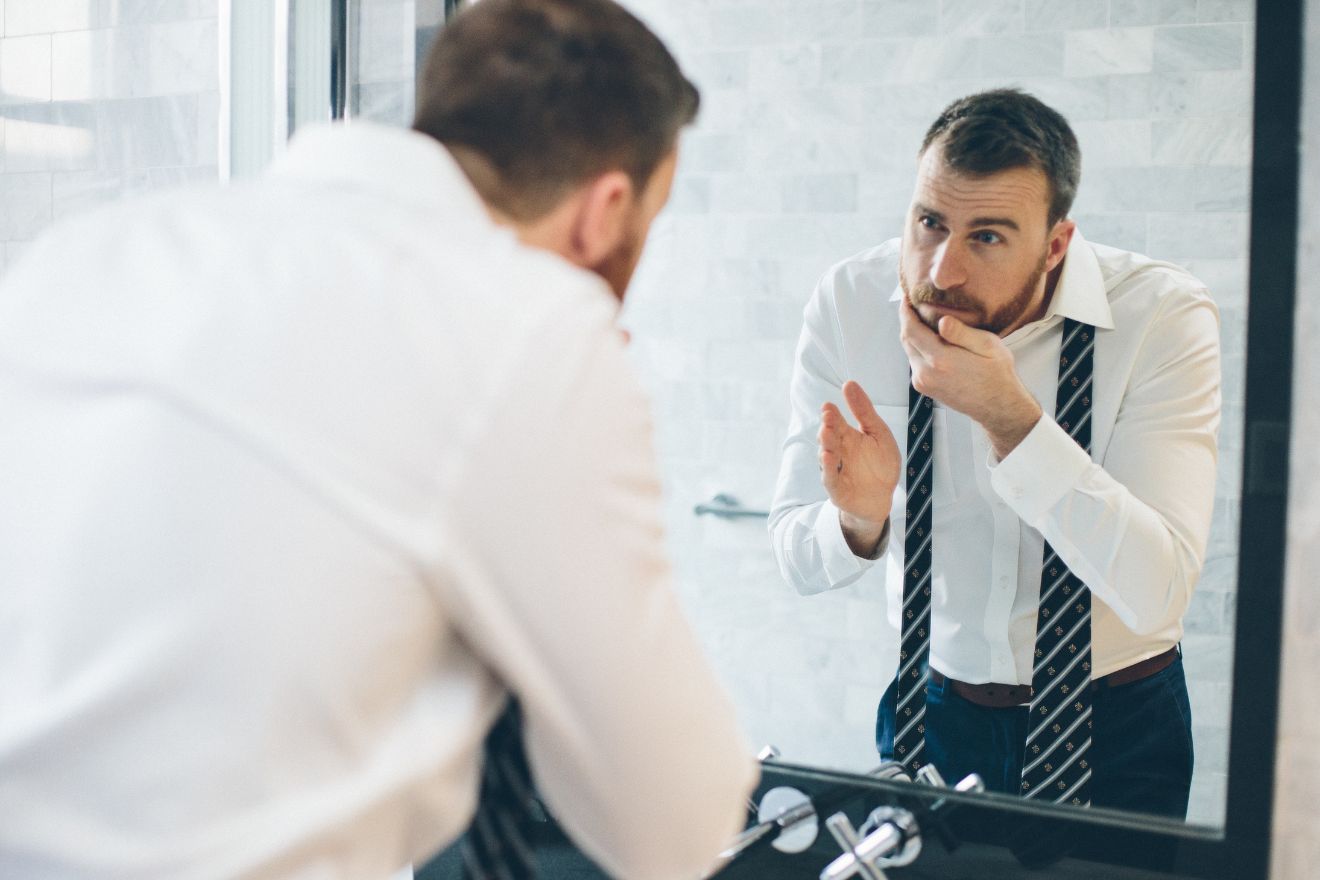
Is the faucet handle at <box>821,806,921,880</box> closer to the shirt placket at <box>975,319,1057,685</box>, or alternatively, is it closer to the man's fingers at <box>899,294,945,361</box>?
the shirt placket at <box>975,319,1057,685</box>

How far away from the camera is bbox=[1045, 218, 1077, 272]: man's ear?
94cm

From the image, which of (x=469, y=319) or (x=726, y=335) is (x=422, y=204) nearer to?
(x=469, y=319)

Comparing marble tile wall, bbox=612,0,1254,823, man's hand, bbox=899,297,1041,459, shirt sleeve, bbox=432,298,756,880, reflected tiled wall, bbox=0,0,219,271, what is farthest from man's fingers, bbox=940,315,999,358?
reflected tiled wall, bbox=0,0,219,271

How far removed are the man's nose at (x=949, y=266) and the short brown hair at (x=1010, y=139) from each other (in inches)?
2.7

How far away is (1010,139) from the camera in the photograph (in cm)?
96

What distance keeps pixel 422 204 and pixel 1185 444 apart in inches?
27.6

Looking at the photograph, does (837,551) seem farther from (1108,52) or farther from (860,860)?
(1108,52)

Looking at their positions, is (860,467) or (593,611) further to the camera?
(860,467)

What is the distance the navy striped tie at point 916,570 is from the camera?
101 cm

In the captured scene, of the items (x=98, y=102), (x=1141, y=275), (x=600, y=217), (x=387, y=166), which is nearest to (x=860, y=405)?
(x=1141, y=275)

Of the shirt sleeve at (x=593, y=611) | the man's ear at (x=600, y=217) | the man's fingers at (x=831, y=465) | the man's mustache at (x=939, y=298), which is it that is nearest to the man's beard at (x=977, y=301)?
the man's mustache at (x=939, y=298)

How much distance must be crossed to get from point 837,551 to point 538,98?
1.90ft

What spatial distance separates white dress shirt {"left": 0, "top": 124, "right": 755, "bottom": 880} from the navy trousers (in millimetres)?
549

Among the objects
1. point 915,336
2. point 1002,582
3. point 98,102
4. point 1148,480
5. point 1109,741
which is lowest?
point 1109,741
